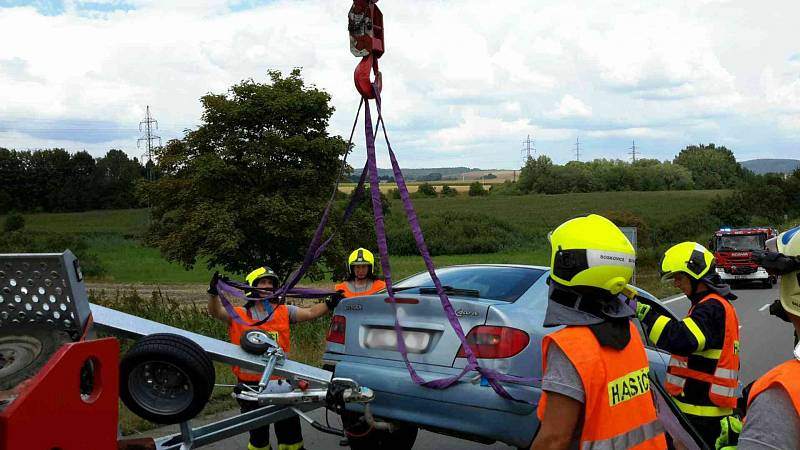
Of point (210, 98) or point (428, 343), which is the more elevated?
point (210, 98)

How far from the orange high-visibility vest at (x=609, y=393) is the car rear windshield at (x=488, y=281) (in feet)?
8.08

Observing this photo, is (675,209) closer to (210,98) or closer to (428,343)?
(210,98)

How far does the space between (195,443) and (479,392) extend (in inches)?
67.0

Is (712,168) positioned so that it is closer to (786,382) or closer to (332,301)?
(332,301)

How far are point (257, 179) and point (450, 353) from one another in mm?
14599

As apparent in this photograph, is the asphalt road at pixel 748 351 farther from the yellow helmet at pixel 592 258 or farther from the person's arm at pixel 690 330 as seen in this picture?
the yellow helmet at pixel 592 258

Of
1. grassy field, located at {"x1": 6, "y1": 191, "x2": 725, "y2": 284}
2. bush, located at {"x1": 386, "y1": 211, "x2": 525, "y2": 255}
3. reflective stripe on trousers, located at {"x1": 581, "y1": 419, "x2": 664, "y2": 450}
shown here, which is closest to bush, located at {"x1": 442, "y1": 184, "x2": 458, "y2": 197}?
grassy field, located at {"x1": 6, "y1": 191, "x2": 725, "y2": 284}

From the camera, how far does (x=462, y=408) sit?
4633 mm

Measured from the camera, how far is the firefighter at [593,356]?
2461 mm

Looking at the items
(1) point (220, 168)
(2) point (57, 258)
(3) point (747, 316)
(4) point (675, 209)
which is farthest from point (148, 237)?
(4) point (675, 209)

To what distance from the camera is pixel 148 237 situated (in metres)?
20.2

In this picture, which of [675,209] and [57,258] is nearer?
[57,258]

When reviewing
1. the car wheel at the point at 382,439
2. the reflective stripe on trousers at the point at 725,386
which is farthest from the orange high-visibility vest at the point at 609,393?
the car wheel at the point at 382,439

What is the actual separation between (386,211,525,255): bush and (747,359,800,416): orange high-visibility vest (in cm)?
6089
